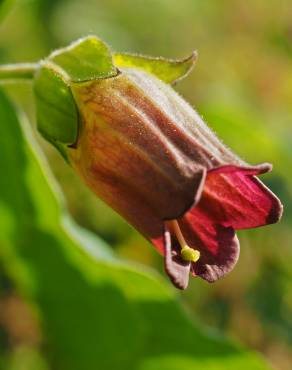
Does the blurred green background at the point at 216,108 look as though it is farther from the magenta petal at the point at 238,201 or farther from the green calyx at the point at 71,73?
the magenta petal at the point at 238,201

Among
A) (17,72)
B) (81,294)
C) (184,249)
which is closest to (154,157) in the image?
(184,249)

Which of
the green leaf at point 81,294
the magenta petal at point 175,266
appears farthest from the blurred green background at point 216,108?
the magenta petal at point 175,266

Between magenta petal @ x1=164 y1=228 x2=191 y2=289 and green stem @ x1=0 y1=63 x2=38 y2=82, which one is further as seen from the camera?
green stem @ x1=0 y1=63 x2=38 y2=82

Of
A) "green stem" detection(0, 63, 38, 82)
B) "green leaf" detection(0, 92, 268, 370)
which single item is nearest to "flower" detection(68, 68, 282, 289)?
"green stem" detection(0, 63, 38, 82)

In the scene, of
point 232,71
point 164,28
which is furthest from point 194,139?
point 164,28

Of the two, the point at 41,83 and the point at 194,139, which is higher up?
the point at 194,139

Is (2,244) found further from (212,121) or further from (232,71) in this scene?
(232,71)

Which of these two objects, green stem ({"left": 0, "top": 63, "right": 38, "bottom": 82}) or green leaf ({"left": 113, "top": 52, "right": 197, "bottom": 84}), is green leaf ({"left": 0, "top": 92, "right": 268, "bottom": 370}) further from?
green leaf ({"left": 113, "top": 52, "right": 197, "bottom": 84})
